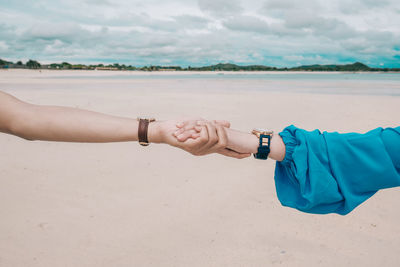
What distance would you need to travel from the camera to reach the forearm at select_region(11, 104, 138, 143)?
5.03ft

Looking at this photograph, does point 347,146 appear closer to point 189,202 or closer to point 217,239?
point 217,239

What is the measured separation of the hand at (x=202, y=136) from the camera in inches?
70.5

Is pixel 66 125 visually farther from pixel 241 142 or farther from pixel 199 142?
pixel 241 142

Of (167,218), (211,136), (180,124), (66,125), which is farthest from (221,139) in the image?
(167,218)

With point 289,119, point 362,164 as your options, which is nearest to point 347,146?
point 362,164

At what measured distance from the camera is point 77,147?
4727 millimetres

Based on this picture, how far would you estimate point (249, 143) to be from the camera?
1.82m

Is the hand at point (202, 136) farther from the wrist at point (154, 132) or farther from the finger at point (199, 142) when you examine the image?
the wrist at point (154, 132)

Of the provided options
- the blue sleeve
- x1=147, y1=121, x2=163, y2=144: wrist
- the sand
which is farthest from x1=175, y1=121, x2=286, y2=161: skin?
the sand

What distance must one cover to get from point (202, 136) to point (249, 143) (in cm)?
31

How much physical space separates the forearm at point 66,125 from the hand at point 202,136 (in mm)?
314

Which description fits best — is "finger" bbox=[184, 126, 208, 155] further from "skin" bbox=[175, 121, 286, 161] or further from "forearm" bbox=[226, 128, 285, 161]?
"forearm" bbox=[226, 128, 285, 161]

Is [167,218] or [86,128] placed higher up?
[86,128]

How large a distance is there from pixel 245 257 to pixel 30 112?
1.75 meters
